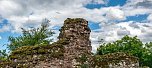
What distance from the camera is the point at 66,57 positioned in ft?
55.4

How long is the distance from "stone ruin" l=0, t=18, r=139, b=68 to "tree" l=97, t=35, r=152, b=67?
38.6 m

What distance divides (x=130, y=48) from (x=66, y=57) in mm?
40140

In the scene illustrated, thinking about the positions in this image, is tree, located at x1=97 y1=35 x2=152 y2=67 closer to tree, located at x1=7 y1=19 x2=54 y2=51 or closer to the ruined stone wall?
tree, located at x1=7 y1=19 x2=54 y2=51

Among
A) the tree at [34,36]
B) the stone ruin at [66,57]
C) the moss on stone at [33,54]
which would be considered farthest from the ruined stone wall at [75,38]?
the tree at [34,36]

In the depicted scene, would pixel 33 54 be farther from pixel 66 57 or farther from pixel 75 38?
pixel 75 38

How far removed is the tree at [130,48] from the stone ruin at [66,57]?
3857 cm

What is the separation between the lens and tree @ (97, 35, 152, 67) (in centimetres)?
5560

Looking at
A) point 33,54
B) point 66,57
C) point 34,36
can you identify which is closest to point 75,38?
point 66,57

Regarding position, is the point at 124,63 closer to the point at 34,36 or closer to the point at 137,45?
the point at 34,36

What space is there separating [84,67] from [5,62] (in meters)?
3.75

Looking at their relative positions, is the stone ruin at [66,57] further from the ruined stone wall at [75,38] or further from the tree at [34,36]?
the tree at [34,36]

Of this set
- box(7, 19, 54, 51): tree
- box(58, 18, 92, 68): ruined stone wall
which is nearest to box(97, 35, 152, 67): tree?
box(7, 19, 54, 51): tree

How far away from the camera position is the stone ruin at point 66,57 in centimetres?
1666

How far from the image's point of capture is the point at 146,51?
57594 mm
